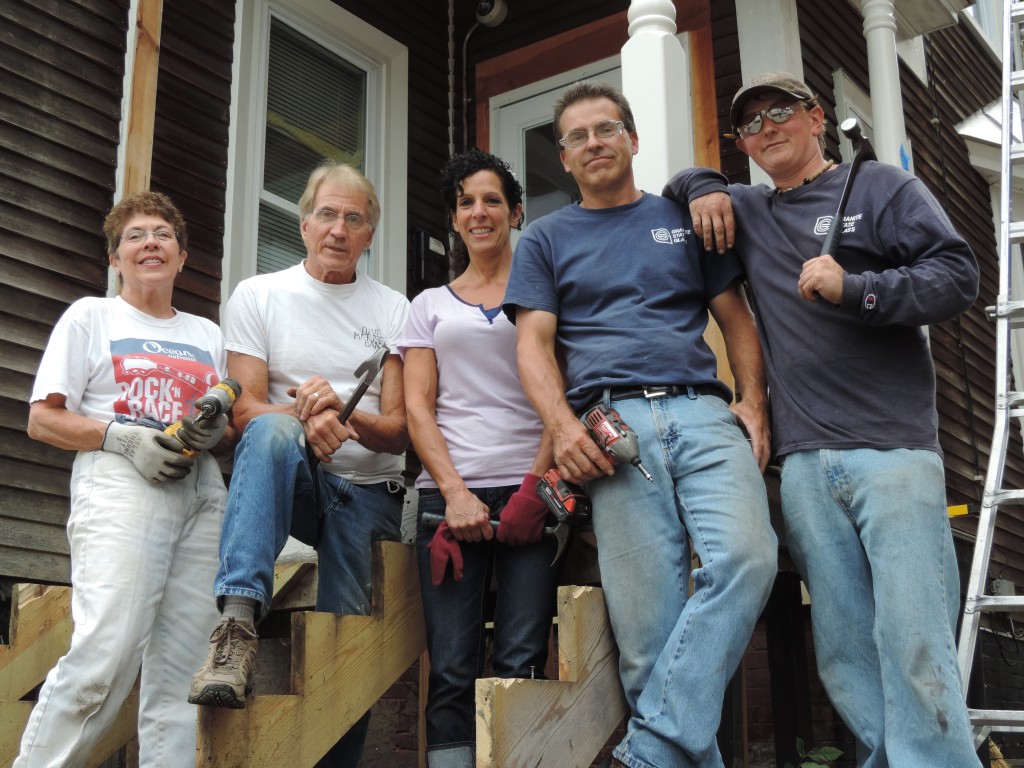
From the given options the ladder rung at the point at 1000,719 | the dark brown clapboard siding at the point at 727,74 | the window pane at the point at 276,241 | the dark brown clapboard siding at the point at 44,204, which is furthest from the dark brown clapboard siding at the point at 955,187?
the ladder rung at the point at 1000,719

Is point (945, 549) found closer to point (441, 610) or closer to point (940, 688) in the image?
point (940, 688)

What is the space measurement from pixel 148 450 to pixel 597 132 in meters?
1.42

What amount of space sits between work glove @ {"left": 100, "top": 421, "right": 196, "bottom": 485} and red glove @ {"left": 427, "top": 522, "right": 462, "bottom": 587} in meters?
0.66

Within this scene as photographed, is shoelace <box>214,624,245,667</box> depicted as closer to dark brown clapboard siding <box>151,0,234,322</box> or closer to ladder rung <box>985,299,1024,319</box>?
ladder rung <box>985,299,1024,319</box>

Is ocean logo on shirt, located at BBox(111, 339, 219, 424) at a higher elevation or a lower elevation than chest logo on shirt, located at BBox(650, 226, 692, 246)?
lower

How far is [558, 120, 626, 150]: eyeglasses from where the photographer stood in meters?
2.90

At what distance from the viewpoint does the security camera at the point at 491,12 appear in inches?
259

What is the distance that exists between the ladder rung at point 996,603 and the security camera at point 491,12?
469cm

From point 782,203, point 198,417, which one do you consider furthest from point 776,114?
point 198,417

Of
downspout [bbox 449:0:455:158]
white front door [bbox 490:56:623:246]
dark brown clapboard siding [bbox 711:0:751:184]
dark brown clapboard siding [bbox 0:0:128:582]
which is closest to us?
dark brown clapboard siding [bbox 0:0:128:582]

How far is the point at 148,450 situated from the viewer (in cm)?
274

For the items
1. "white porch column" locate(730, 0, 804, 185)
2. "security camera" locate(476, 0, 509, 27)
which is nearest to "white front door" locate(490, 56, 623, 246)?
"security camera" locate(476, 0, 509, 27)

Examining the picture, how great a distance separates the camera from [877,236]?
105 inches

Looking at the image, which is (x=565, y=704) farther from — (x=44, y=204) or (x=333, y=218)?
(x=44, y=204)
